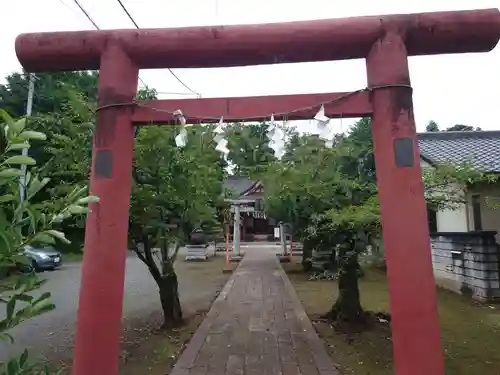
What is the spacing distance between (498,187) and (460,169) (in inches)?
229

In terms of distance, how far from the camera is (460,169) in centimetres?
571

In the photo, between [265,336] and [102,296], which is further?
[265,336]

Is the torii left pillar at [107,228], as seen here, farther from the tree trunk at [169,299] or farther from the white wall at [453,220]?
the white wall at [453,220]

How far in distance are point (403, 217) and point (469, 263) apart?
25.4 feet

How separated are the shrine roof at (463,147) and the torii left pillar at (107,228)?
892 cm

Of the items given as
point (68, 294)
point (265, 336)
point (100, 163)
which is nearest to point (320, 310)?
point (265, 336)

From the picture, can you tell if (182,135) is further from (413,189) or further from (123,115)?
(413,189)

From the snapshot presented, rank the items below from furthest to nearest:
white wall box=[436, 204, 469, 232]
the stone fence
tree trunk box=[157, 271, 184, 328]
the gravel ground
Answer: white wall box=[436, 204, 469, 232] → the stone fence → tree trunk box=[157, 271, 184, 328] → the gravel ground

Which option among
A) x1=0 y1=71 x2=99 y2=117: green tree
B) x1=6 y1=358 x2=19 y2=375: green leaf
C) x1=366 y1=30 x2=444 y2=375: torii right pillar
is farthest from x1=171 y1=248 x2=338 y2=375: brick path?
x1=0 y1=71 x2=99 y2=117: green tree

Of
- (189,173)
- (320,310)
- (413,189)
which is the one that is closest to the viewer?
(413,189)

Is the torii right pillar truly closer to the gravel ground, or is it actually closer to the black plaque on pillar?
the black plaque on pillar

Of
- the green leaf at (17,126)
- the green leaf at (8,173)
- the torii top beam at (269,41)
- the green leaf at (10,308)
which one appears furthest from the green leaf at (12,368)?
the torii top beam at (269,41)

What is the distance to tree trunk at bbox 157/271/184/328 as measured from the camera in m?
7.21

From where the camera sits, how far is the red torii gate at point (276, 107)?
132 inches
